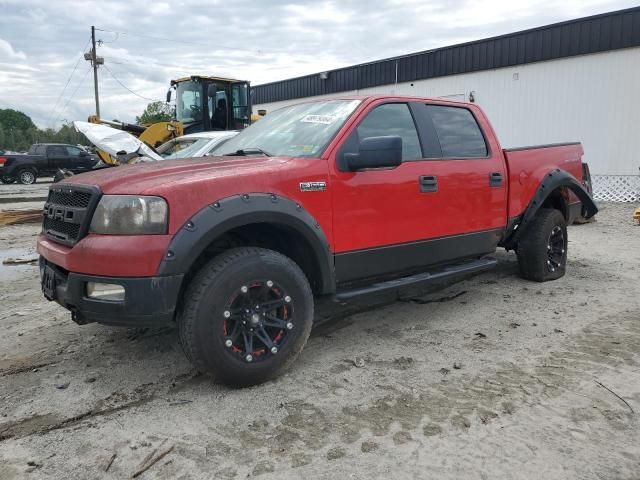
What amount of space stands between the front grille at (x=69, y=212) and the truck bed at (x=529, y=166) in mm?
3808

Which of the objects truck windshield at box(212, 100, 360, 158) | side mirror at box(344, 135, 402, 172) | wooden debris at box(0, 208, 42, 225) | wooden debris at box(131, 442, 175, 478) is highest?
truck windshield at box(212, 100, 360, 158)

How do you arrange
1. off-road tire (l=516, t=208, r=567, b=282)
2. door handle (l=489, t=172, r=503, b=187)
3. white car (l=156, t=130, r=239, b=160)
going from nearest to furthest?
1. door handle (l=489, t=172, r=503, b=187)
2. off-road tire (l=516, t=208, r=567, b=282)
3. white car (l=156, t=130, r=239, b=160)

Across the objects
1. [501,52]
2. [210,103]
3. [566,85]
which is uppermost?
[501,52]

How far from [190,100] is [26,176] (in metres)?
12.3

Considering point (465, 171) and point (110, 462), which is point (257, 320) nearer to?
point (110, 462)

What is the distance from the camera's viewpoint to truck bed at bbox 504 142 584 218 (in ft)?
16.8

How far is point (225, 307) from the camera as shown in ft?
10.1

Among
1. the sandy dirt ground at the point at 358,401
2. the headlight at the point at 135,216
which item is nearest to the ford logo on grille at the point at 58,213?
the headlight at the point at 135,216

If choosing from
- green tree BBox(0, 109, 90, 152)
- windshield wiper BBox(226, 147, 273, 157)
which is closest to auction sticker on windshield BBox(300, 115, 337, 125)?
windshield wiper BBox(226, 147, 273, 157)

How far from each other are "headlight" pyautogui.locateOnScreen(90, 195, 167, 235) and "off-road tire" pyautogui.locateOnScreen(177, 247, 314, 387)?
1.34ft

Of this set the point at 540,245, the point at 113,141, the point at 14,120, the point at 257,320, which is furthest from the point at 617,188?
the point at 14,120

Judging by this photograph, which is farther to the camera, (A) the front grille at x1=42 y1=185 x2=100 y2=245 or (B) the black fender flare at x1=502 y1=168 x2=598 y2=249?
(B) the black fender flare at x1=502 y1=168 x2=598 y2=249

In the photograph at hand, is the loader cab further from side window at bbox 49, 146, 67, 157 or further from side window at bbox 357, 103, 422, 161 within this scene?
side window at bbox 49, 146, 67, 157

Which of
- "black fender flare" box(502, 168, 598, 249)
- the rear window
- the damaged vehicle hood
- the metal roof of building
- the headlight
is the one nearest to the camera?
the headlight
